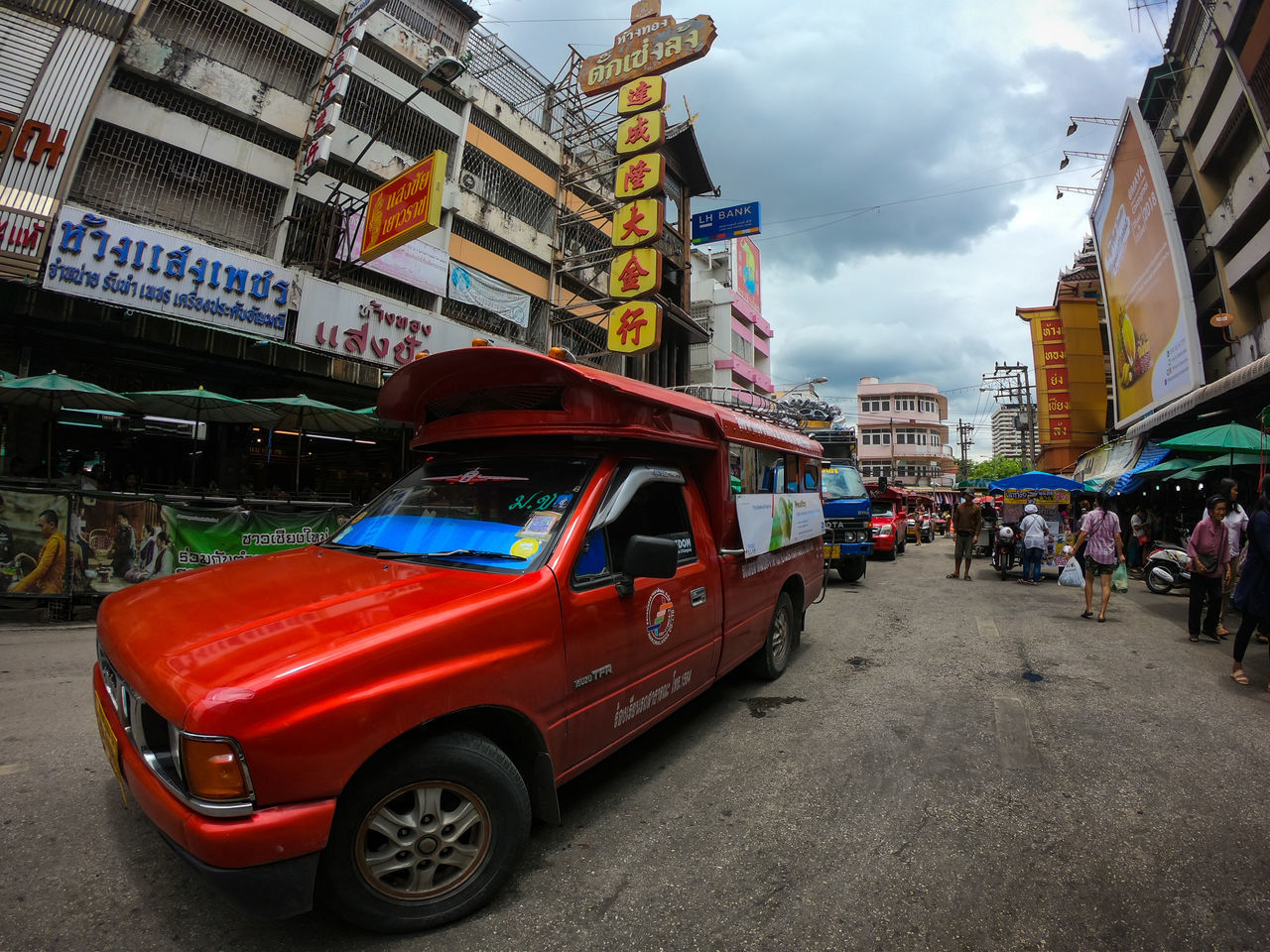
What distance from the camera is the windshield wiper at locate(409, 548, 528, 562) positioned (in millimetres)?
2590

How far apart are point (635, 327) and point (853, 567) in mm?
9157

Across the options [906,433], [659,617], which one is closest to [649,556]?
[659,617]

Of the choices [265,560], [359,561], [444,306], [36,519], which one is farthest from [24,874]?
[444,306]

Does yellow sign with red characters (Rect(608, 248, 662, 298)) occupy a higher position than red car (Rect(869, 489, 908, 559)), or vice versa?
yellow sign with red characters (Rect(608, 248, 662, 298))

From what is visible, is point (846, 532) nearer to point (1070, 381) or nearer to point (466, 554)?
point (466, 554)

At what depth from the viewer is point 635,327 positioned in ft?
55.2

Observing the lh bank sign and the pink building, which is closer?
the lh bank sign

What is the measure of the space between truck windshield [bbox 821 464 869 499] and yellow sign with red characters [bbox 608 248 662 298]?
769 cm

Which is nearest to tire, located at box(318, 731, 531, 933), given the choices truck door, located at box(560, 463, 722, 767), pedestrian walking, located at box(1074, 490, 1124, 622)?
truck door, located at box(560, 463, 722, 767)

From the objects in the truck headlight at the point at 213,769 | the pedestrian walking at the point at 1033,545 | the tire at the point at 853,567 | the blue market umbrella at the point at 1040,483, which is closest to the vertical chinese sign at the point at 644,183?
the tire at the point at 853,567

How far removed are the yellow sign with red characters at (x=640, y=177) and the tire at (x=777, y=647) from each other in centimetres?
1491

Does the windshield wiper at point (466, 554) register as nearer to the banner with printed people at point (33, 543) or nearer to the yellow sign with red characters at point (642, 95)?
the banner with printed people at point (33, 543)

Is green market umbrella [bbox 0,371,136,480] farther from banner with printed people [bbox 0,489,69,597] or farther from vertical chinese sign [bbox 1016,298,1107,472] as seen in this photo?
vertical chinese sign [bbox 1016,298,1107,472]

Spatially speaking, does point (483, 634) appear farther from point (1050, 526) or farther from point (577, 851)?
point (1050, 526)
